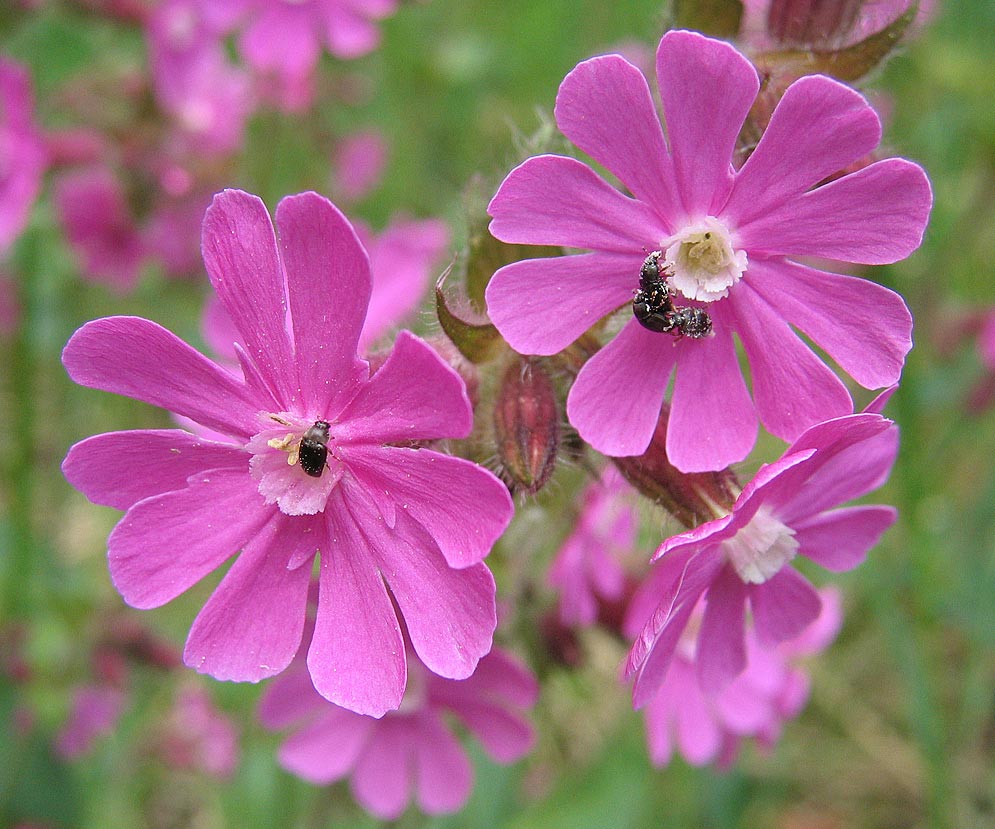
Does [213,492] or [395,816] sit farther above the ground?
[213,492]

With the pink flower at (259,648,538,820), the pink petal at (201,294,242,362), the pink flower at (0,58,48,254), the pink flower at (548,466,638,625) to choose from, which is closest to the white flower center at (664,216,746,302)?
the pink flower at (548,466,638,625)

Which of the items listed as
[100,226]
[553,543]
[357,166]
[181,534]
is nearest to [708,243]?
[181,534]

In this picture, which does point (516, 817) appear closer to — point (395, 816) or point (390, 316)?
point (395, 816)

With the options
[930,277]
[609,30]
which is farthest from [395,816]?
[609,30]

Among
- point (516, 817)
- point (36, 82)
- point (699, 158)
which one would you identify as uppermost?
point (36, 82)

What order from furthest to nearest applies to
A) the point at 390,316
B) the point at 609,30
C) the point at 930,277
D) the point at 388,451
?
the point at 609,30 → the point at 930,277 → the point at 390,316 → the point at 388,451

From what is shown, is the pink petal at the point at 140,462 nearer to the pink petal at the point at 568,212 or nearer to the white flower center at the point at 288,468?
the white flower center at the point at 288,468

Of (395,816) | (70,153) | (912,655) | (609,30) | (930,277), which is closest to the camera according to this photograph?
(395,816)
